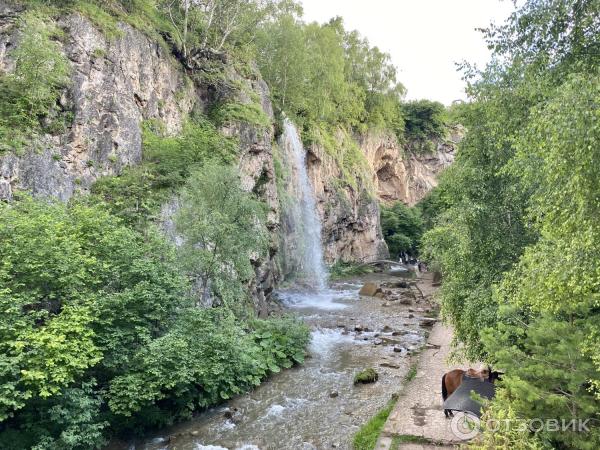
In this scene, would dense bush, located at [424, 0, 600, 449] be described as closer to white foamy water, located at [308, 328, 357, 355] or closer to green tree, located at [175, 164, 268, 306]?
green tree, located at [175, 164, 268, 306]

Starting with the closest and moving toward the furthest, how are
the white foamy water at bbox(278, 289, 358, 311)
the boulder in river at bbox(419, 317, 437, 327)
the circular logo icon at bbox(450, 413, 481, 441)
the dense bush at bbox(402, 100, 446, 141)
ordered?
the circular logo icon at bbox(450, 413, 481, 441)
the boulder in river at bbox(419, 317, 437, 327)
the white foamy water at bbox(278, 289, 358, 311)
the dense bush at bbox(402, 100, 446, 141)

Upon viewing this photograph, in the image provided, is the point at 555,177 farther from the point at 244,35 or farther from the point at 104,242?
the point at 244,35

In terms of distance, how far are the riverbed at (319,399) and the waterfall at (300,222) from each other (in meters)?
9.86

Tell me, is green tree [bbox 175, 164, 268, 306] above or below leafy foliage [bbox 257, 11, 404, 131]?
below

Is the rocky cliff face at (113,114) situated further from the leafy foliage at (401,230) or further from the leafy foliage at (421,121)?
the leafy foliage at (421,121)

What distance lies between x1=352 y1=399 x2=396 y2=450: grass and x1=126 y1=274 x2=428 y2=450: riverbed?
0.30 metres

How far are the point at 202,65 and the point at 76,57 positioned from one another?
381 inches

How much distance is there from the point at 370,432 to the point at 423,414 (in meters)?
1.60

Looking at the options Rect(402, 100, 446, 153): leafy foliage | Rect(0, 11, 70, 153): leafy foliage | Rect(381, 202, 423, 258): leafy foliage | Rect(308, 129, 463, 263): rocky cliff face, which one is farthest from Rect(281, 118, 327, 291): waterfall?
Rect(402, 100, 446, 153): leafy foliage

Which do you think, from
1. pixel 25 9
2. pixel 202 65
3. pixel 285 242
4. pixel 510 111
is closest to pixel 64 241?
pixel 510 111

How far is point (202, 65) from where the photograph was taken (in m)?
25.1

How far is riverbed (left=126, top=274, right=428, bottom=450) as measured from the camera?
1023cm

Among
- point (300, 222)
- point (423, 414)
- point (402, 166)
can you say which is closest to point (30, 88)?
point (423, 414)

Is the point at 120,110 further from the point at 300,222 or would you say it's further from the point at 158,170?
the point at 300,222
